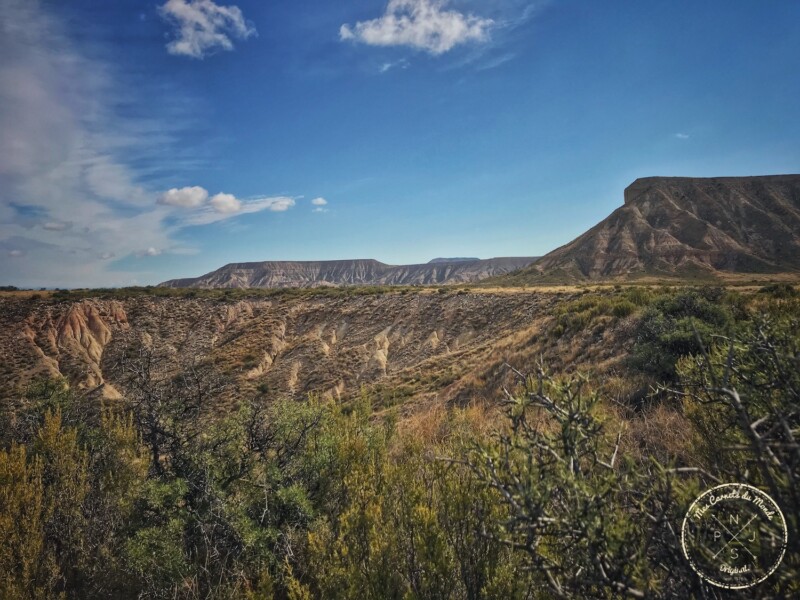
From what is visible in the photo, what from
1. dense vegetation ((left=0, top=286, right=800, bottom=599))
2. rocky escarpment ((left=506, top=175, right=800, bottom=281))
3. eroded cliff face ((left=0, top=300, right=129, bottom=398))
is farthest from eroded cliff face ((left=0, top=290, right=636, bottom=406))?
rocky escarpment ((left=506, top=175, right=800, bottom=281))

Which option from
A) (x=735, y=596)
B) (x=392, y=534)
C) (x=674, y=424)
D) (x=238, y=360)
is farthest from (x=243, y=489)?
(x=238, y=360)

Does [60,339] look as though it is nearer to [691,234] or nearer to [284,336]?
[284,336]

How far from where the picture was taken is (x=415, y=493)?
550 cm

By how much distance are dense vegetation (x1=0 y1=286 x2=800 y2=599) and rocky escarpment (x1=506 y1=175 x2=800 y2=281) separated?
96196 millimetres

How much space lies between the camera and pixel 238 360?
45281mm

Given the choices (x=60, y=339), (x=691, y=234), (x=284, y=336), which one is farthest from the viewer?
(x=691, y=234)

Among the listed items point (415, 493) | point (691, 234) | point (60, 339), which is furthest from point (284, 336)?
point (691, 234)

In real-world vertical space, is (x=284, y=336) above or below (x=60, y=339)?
below

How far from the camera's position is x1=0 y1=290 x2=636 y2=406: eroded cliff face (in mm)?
39344

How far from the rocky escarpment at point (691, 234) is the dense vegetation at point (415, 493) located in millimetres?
96196

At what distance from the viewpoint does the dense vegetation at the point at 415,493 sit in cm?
271

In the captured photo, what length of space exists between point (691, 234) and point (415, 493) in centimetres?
12167

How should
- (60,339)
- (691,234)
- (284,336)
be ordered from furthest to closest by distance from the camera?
(691,234) → (284,336) → (60,339)

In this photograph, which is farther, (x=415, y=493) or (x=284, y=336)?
(x=284, y=336)
